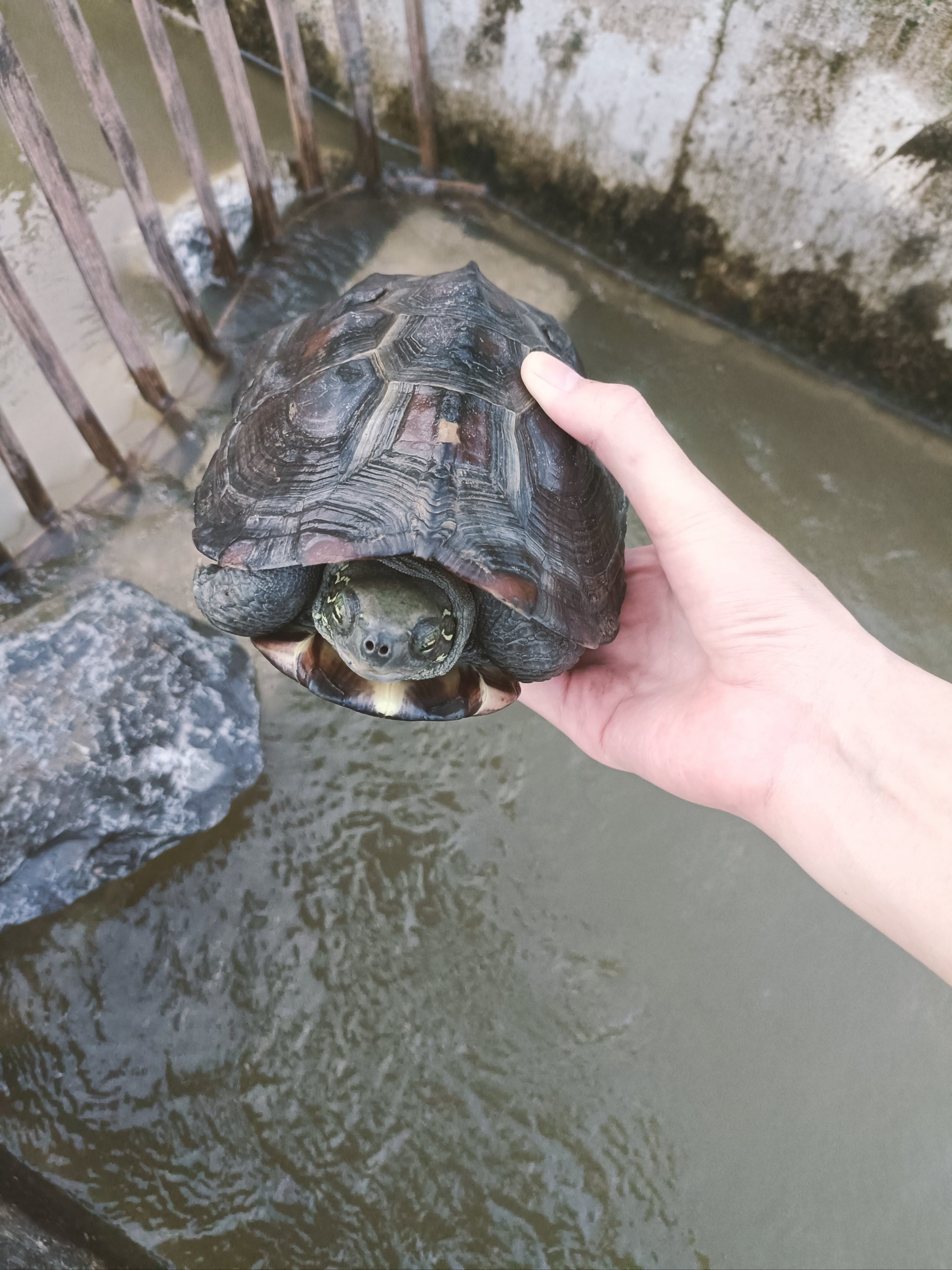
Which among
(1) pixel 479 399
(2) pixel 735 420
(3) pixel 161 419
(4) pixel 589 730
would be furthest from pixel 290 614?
(2) pixel 735 420

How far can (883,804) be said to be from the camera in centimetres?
126

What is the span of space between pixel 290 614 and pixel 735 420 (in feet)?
7.11

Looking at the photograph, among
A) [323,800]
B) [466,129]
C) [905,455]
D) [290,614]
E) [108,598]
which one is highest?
[466,129]

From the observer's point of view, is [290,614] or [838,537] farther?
[838,537]

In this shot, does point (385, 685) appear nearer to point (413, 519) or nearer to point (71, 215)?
point (413, 519)

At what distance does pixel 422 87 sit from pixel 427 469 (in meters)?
2.76

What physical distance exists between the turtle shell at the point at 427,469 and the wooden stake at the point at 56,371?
0.88m

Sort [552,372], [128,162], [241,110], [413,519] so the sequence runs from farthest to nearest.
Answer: [241,110], [128,162], [552,372], [413,519]

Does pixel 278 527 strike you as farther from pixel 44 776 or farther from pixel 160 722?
pixel 44 776

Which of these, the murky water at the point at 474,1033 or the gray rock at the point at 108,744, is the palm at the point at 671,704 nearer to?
the murky water at the point at 474,1033

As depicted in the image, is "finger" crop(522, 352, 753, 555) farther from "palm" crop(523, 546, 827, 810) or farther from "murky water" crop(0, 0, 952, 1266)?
"murky water" crop(0, 0, 952, 1266)

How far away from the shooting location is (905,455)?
297 cm

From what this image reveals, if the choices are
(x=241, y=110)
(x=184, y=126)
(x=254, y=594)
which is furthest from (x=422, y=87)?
(x=254, y=594)

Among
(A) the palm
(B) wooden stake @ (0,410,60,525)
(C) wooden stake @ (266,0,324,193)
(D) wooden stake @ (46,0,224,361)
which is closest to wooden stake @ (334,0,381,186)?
(C) wooden stake @ (266,0,324,193)
